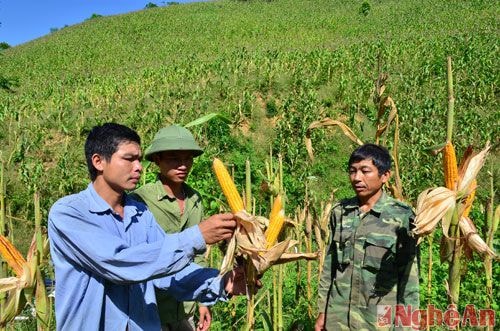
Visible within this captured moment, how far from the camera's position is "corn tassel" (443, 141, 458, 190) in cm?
171

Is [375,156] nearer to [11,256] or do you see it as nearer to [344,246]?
[344,246]

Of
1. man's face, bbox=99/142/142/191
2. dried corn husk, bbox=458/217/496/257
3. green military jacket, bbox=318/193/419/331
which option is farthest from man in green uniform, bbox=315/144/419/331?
man's face, bbox=99/142/142/191

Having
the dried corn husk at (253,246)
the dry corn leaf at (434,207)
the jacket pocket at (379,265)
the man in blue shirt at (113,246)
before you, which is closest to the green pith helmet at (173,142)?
the man in blue shirt at (113,246)

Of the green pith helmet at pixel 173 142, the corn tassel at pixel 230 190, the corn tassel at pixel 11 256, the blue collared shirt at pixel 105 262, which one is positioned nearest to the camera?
the blue collared shirt at pixel 105 262

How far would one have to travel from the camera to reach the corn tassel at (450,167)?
171 cm

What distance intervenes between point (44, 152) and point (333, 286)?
26.7ft

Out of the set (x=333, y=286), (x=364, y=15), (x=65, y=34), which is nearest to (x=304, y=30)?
(x=364, y=15)

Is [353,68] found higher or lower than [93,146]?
higher

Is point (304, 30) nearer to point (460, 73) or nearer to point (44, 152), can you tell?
point (460, 73)

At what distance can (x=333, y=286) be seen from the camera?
2502mm

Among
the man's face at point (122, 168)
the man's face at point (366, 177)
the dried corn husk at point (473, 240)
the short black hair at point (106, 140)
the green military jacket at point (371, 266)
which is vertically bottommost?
the green military jacket at point (371, 266)

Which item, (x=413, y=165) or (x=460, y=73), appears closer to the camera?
(x=413, y=165)

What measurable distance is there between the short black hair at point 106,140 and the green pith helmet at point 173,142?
1.69ft

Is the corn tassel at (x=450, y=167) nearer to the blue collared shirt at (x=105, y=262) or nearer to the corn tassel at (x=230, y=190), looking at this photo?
the corn tassel at (x=230, y=190)
